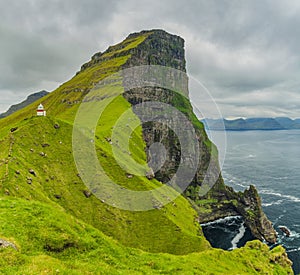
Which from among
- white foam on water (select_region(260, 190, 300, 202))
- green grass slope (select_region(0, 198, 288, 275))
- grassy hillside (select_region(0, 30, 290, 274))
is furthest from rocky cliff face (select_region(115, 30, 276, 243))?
green grass slope (select_region(0, 198, 288, 275))

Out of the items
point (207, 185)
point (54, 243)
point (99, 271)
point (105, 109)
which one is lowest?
point (207, 185)

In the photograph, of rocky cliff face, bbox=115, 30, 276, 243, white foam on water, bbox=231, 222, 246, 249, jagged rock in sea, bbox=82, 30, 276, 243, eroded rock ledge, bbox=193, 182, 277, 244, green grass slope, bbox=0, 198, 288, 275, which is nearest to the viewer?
green grass slope, bbox=0, 198, 288, 275

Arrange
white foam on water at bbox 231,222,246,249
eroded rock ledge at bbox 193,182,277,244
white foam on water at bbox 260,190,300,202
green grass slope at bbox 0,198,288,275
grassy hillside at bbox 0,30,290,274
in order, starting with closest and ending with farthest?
green grass slope at bbox 0,198,288,275 < grassy hillside at bbox 0,30,290,274 < white foam on water at bbox 231,222,246,249 < eroded rock ledge at bbox 193,182,277,244 < white foam on water at bbox 260,190,300,202

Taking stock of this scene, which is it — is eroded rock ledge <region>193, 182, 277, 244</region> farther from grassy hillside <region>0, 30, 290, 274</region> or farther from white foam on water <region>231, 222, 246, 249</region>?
grassy hillside <region>0, 30, 290, 274</region>

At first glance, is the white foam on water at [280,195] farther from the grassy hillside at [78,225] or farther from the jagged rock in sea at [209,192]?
the grassy hillside at [78,225]

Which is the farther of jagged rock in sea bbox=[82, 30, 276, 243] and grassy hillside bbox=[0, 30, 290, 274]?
jagged rock in sea bbox=[82, 30, 276, 243]

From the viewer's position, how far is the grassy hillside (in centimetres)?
2398

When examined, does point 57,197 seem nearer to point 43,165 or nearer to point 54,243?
point 43,165

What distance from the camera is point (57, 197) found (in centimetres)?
6444

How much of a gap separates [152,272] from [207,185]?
Answer: 15040 cm

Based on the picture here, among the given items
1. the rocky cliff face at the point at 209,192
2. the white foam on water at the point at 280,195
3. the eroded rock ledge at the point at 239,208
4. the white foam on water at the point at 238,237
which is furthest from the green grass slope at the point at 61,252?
the white foam on water at the point at 280,195

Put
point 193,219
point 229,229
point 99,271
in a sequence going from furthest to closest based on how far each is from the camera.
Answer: point 229,229, point 193,219, point 99,271

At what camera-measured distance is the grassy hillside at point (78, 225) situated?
78.7 ft

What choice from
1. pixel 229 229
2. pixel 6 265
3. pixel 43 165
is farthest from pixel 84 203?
pixel 229 229
